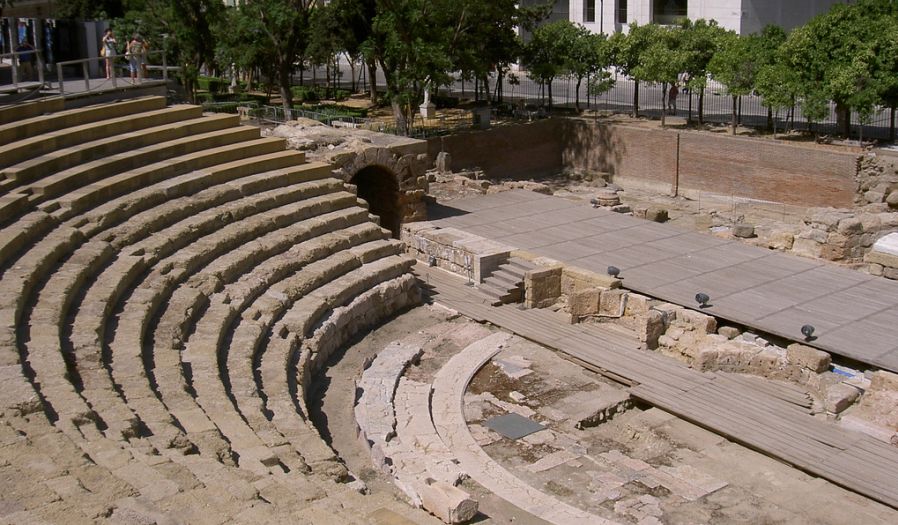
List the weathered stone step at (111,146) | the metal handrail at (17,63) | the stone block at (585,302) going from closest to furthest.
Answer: the weathered stone step at (111,146), the metal handrail at (17,63), the stone block at (585,302)

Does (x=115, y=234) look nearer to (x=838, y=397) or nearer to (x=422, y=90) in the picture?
(x=838, y=397)

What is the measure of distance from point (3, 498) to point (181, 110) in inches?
587

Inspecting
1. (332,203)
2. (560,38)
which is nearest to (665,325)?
(332,203)

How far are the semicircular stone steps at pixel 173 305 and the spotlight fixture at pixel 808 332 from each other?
26.0 feet

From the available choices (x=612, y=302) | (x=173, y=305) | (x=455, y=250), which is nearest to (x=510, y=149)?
(x=455, y=250)

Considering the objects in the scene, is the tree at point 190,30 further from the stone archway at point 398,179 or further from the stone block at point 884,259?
the stone block at point 884,259

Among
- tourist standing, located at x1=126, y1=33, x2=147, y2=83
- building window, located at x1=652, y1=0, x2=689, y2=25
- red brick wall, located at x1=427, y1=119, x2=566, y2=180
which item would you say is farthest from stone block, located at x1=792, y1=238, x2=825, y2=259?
building window, located at x1=652, y1=0, x2=689, y2=25

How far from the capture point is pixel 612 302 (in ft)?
65.5

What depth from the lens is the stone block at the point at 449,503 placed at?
12500 mm

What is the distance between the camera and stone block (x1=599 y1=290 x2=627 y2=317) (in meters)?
19.8

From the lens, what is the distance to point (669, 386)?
685 inches

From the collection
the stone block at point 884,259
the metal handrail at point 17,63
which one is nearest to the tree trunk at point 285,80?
the metal handrail at point 17,63

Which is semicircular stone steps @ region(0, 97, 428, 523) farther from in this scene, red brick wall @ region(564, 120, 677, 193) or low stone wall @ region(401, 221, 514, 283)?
red brick wall @ region(564, 120, 677, 193)

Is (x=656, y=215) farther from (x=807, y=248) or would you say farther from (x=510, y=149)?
(x=510, y=149)
